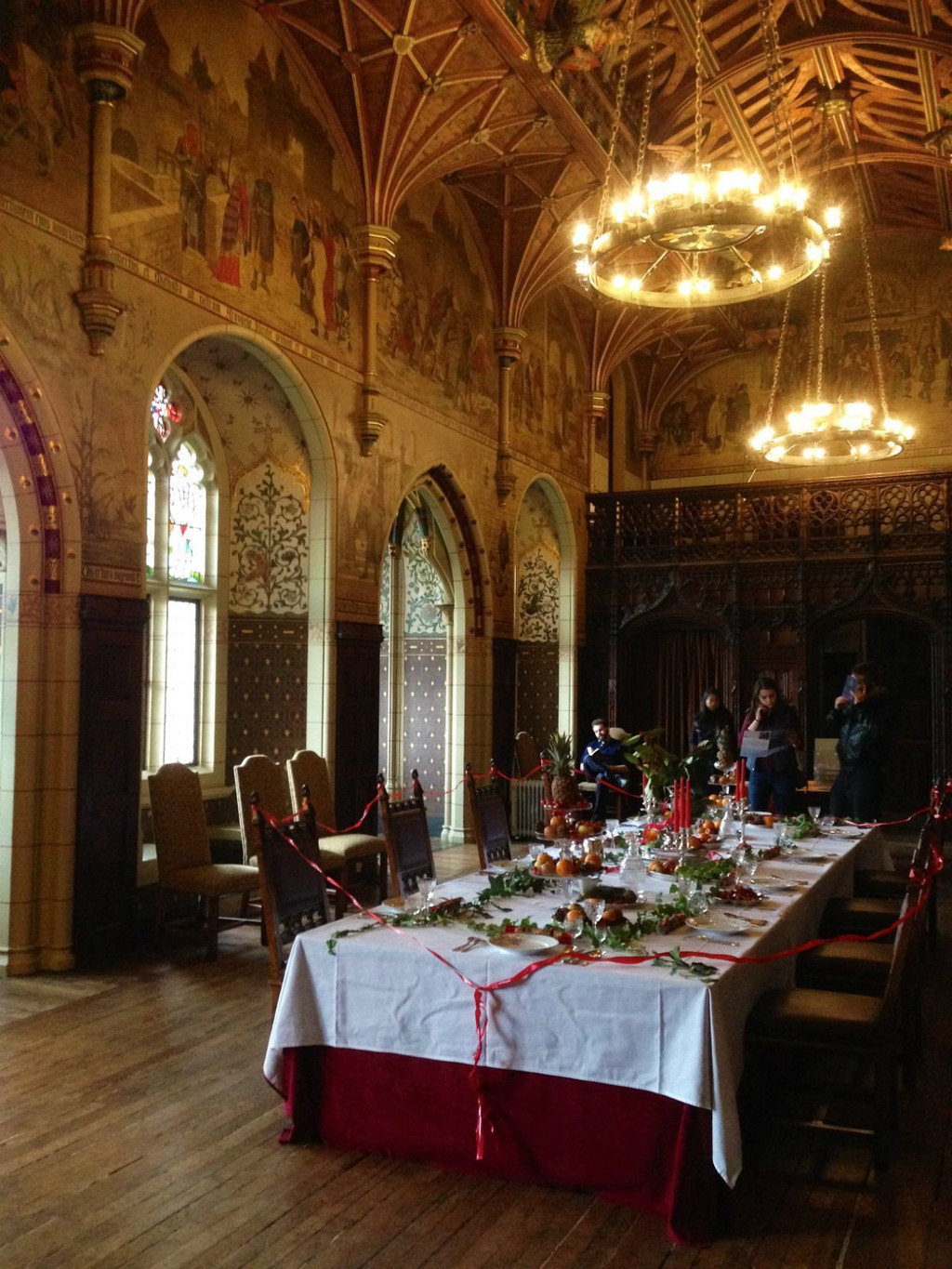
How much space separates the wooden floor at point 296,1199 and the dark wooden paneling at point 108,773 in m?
1.82

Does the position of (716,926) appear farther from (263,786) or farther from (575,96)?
(575,96)

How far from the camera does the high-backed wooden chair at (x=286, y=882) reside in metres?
4.82

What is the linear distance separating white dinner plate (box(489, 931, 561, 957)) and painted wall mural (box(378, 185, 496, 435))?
7.82 metres

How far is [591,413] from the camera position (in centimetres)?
1614

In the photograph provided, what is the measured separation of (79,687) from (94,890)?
4.61 feet

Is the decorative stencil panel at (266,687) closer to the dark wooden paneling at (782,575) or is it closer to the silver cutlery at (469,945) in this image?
the silver cutlery at (469,945)

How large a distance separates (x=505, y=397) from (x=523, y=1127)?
10.7 metres

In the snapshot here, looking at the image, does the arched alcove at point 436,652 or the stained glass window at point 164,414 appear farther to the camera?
the arched alcove at point 436,652

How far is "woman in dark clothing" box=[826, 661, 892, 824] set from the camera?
391 inches

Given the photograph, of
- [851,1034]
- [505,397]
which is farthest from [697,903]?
[505,397]

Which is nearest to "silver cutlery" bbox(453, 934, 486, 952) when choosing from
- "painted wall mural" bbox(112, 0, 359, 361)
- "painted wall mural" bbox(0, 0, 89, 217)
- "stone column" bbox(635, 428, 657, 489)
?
"painted wall mural" bbox(0, 0, 89, 217)

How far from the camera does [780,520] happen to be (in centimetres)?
1469

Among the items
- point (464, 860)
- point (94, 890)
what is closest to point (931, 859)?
point (94, 890)

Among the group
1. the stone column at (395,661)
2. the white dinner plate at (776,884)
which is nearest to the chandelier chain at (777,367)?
the stone column at (395,661)
